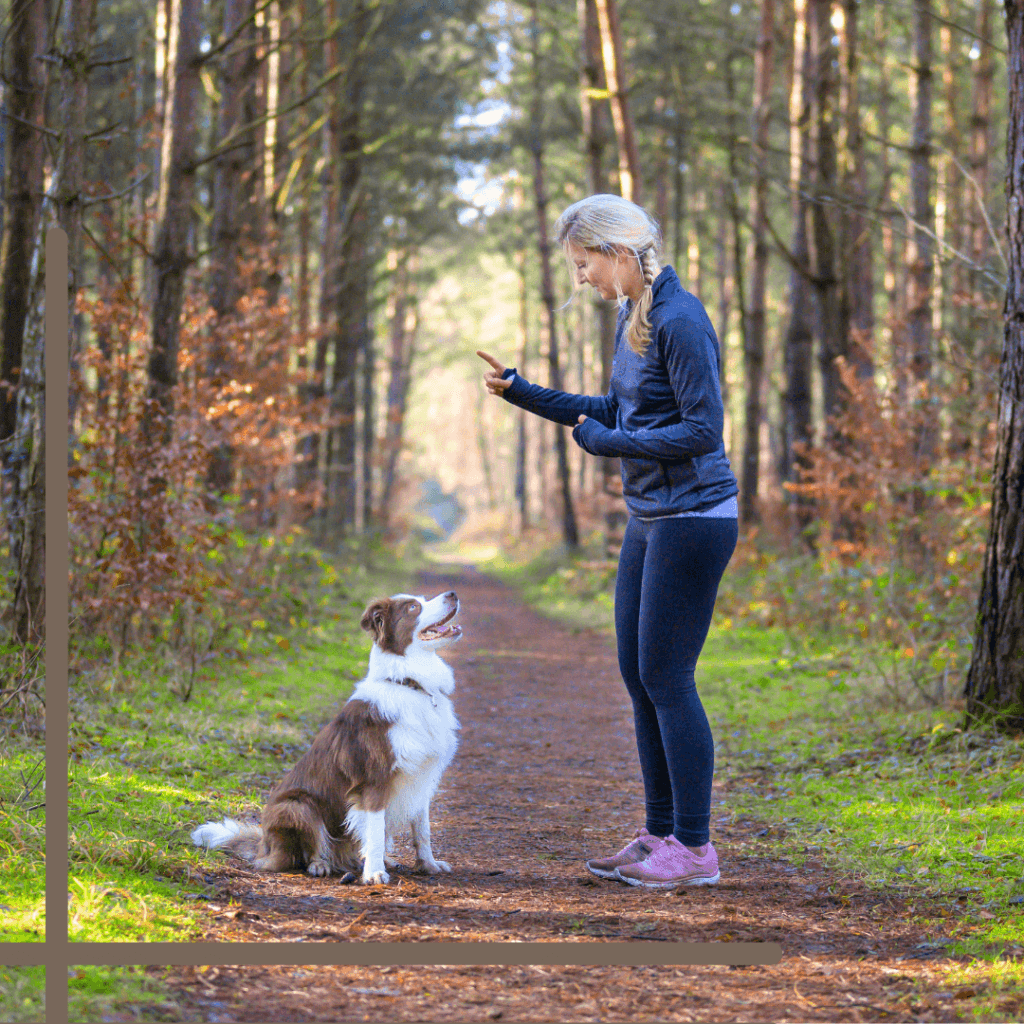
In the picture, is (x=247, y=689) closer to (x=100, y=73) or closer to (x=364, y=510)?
(x=100, y=73)

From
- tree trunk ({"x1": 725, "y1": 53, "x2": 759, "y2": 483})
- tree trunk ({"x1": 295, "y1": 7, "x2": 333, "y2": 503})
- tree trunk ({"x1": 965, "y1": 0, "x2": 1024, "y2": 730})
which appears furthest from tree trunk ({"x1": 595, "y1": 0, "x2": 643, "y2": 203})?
tree trunk ({"x1": 965, "y1": 0, "x2": 1024, "y2": 730})

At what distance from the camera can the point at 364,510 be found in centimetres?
2878

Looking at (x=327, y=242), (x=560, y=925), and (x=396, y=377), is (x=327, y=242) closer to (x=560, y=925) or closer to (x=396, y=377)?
(x=560, y=925)

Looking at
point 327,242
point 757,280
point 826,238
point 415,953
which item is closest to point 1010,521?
point 415,953

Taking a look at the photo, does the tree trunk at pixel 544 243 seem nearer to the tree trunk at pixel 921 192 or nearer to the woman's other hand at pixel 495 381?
the tree trunk at pixel 921 192

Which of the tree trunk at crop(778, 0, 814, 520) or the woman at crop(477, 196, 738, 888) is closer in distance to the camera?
the woman at crop(477, 196, 738, 888)

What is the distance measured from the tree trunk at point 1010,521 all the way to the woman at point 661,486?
248 centimetres

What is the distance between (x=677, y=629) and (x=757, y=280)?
14.0 m

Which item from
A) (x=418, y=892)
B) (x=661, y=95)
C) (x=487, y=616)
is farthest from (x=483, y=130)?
(x=418, y=892)

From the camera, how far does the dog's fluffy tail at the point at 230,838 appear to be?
457cm

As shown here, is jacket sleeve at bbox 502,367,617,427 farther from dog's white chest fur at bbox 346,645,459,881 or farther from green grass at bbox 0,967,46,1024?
green grass at bbox 0,967,46,1024

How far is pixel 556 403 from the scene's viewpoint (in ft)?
14.9

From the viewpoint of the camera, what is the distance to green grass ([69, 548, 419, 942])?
12.2ft

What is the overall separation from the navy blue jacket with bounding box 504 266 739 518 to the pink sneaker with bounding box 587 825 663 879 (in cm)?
142
